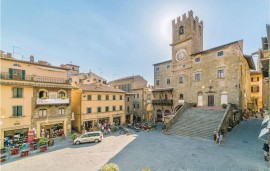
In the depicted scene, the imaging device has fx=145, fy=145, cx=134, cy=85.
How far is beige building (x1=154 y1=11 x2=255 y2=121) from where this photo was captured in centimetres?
2492

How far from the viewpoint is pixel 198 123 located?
22.0 meters

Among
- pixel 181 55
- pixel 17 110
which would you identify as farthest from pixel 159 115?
pixel 17 110

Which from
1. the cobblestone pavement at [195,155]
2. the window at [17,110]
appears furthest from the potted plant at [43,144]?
the cobblestone pavement at [195,155]

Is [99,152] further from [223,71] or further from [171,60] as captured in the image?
[171,60]

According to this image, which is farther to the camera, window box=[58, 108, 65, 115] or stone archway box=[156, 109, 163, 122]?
stone archway box=[156, 109, 163, 122]

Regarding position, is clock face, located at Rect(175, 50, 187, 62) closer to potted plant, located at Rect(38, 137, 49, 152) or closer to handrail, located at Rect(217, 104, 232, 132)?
handrail, located at Rect(217, 104, 232, 132)

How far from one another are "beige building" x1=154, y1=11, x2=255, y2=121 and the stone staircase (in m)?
4.17

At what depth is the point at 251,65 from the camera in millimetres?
33344

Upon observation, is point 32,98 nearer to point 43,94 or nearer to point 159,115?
point 43,94

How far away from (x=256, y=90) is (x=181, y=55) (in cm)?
2332

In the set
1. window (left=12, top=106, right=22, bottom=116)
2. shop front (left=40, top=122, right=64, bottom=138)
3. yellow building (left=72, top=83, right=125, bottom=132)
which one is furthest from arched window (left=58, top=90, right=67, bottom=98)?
window (left=12, top=106, right=22, bottom=116)

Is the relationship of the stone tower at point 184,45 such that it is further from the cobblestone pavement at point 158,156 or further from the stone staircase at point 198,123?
the cobblestone pavement at point 158,156

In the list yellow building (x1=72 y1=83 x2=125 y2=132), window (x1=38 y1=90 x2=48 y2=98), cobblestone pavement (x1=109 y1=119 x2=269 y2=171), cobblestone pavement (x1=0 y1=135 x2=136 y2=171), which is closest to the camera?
cobblestone pavement (x1=109 y1=119 x2=269 y2=171)

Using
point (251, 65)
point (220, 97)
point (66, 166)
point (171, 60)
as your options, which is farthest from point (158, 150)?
point (251, 65)
